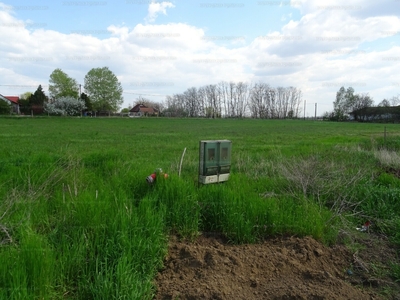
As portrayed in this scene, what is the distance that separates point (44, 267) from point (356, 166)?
742 centimetres

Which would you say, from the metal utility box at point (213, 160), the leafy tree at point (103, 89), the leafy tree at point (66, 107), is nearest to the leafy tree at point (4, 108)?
the leafy tree at point (66, 107)

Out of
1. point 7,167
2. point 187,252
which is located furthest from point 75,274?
point 7,167

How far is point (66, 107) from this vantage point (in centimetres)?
6159

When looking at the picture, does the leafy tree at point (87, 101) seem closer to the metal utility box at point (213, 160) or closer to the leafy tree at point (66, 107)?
the leafy tree at point (66, 107)

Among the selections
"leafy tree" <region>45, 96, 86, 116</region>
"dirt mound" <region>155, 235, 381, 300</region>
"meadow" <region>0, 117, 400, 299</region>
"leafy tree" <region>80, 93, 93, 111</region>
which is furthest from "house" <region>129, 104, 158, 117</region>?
"dirt mound" <region>155, 235, 381, 300</region>

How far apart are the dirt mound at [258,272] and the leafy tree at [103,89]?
7681cm

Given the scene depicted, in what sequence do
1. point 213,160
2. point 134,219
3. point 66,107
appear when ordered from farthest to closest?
point 66,107 → point 213,160 → point 134,219

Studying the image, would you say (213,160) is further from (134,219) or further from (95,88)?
(95,88)

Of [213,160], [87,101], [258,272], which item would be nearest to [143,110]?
[87,101]

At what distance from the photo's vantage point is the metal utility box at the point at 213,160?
14.1 feet

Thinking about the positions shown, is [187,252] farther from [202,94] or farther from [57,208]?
[202,94]

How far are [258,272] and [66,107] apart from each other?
2608 inches

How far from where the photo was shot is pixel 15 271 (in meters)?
2.39

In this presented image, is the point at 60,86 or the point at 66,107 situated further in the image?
the point at 60,86
